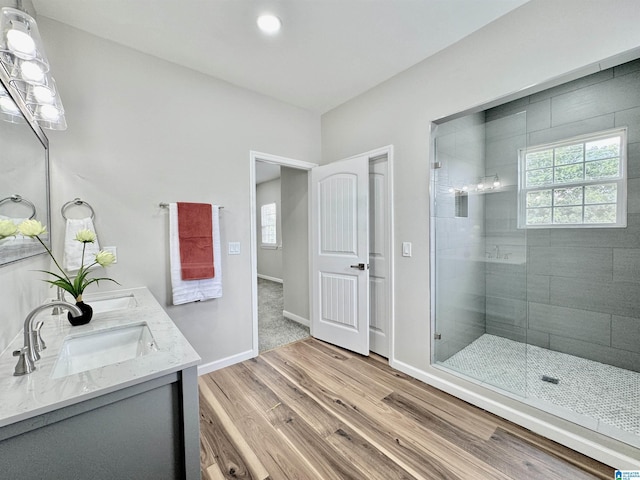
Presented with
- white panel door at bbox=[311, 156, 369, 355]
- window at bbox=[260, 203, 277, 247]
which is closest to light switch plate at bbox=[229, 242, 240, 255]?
white panel door at bbox=[311, 156, 369, 355]

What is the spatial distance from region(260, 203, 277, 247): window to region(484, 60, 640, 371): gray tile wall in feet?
16.6

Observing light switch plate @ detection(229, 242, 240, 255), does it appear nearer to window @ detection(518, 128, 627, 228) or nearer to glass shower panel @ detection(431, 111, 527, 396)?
glass shower panel @ detection(431, 111, 527, 396)

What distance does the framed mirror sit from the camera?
1.08m

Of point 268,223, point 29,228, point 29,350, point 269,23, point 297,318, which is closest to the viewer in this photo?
point 29,350

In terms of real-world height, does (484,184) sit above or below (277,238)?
above

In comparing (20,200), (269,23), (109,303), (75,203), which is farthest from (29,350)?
(269,23)

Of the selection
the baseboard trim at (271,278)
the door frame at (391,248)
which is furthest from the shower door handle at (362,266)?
the baseboard trim at (271,278)

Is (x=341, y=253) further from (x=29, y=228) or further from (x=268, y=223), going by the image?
(x=268, y=223)

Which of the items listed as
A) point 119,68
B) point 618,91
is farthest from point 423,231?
point 119,68

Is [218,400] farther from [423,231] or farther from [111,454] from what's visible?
[423,231]

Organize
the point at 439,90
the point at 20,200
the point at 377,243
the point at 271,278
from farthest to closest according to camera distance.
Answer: the point at 271,278 → the point at 377,243 → the point at 439,90 → the point at 20,200

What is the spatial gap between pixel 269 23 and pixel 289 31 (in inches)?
5.9

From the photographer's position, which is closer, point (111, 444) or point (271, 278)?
point (111, 444)

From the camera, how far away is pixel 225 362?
2541mm
